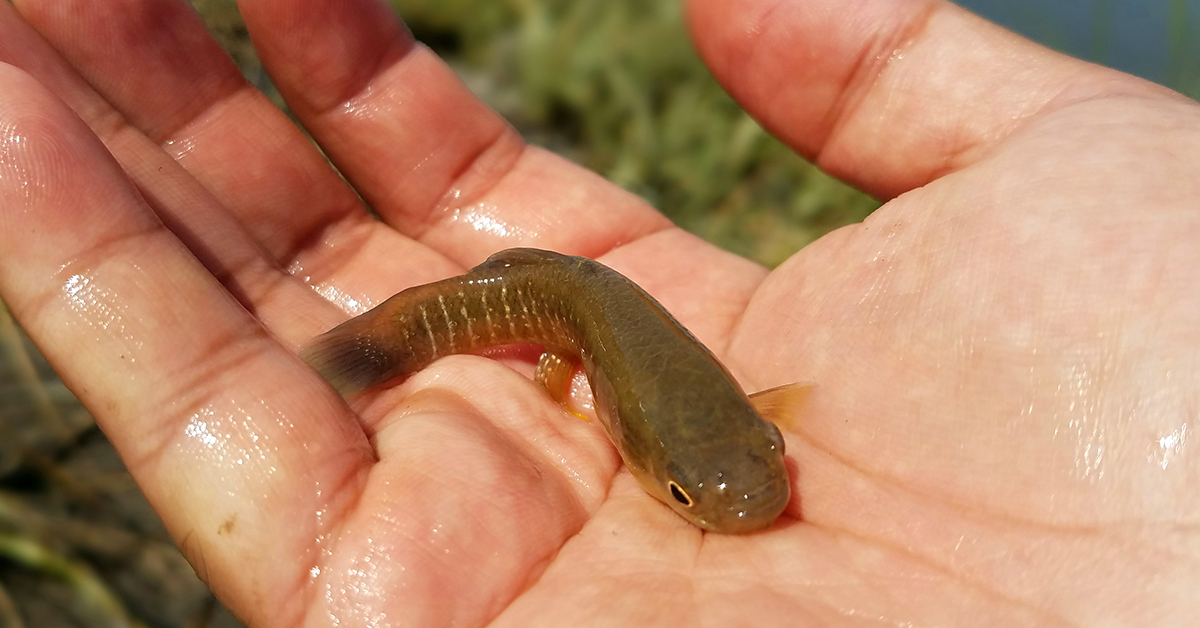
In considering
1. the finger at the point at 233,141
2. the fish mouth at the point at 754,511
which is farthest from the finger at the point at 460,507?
the finger at the point at 233,141

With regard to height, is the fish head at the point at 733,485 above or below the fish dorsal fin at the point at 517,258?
below

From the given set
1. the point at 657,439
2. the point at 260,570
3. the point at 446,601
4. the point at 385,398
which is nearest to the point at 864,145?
the point at 657,439

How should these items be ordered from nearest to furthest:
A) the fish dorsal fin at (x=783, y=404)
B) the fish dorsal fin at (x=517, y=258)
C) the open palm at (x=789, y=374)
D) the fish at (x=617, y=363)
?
the open palm at (x=789, y=374) < the fish at (x=617, y=363) < the fish dorsal fin at (x=783, y=404) < the fish dorsal fin at (x=517, y=258)

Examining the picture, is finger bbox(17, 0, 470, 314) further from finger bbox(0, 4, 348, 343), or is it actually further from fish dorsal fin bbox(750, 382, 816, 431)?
fish dorsal fin bbox(750, 382, 816, 431)

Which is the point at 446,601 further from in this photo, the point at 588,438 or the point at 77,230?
the point at 77,230

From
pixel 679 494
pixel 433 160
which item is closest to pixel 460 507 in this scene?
pixel 679 494

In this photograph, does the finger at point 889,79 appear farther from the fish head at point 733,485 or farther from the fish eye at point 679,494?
the fish eye at point 679,494
